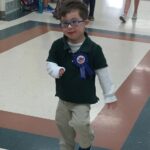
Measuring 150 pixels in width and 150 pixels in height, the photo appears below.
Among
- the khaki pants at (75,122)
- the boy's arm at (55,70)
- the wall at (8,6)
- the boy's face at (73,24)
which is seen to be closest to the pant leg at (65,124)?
the khaki pants at (75,122)

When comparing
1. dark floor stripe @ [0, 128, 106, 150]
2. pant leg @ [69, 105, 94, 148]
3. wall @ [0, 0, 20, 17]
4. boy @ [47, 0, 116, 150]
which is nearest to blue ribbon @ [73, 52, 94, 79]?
boy @ [47, 0, 116, 150]

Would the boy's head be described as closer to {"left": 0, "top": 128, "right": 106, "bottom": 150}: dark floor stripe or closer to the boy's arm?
the boy's arm

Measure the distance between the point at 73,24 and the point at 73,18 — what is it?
3 centimetres

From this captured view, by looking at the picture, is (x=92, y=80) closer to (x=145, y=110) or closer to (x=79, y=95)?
(x=79, y=95)

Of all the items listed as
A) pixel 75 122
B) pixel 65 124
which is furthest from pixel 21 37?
pixel 75 122

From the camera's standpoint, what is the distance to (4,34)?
4.91 meters

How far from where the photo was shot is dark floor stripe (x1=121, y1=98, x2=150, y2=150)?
2.34 meters

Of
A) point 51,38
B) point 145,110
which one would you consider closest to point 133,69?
point 145,110

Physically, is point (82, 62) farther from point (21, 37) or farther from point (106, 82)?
point (21, 37)

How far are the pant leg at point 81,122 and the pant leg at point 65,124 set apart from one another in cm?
6

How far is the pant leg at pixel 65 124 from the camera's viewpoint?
1.91 metres

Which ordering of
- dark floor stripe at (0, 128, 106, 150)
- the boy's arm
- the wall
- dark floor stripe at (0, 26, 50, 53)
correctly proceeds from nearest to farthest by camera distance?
the boy's arm → dark floor stripe at (0, 128, 106, 150) → dark floor stripe at (0, 26, 50, 53) → the wall

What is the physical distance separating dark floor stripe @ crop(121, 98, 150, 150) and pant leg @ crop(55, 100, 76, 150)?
17.6 inches

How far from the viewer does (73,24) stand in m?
1.76
